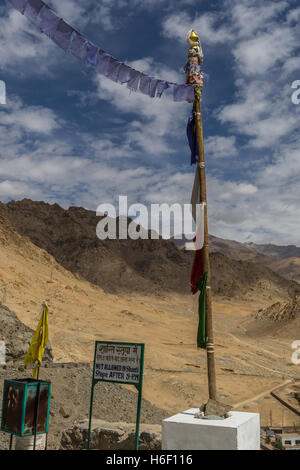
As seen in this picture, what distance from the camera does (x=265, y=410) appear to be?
15234 mm

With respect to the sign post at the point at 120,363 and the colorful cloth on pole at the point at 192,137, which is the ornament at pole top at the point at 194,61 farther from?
the sign post at the point at 120,363

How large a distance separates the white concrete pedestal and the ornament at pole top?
5162mm

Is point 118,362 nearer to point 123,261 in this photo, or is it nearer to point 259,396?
point 259,396

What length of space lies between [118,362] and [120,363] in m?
0.04

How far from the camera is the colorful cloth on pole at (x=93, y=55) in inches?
262

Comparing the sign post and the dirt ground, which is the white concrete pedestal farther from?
the dirt ground

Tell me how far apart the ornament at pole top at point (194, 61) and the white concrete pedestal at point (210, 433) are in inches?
203

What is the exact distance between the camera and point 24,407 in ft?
20.1

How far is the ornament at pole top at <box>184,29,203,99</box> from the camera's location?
7.22m

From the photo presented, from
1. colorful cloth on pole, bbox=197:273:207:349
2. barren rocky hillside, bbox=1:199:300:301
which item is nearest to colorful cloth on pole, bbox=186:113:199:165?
colorful cloth on pole, bbox=197:273:207:349

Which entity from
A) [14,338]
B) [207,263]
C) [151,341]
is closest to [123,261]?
[151,341]

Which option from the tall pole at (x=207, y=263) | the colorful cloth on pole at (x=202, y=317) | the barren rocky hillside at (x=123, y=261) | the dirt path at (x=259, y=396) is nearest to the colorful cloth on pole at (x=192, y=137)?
the tall pole at (x=207, y=263)
